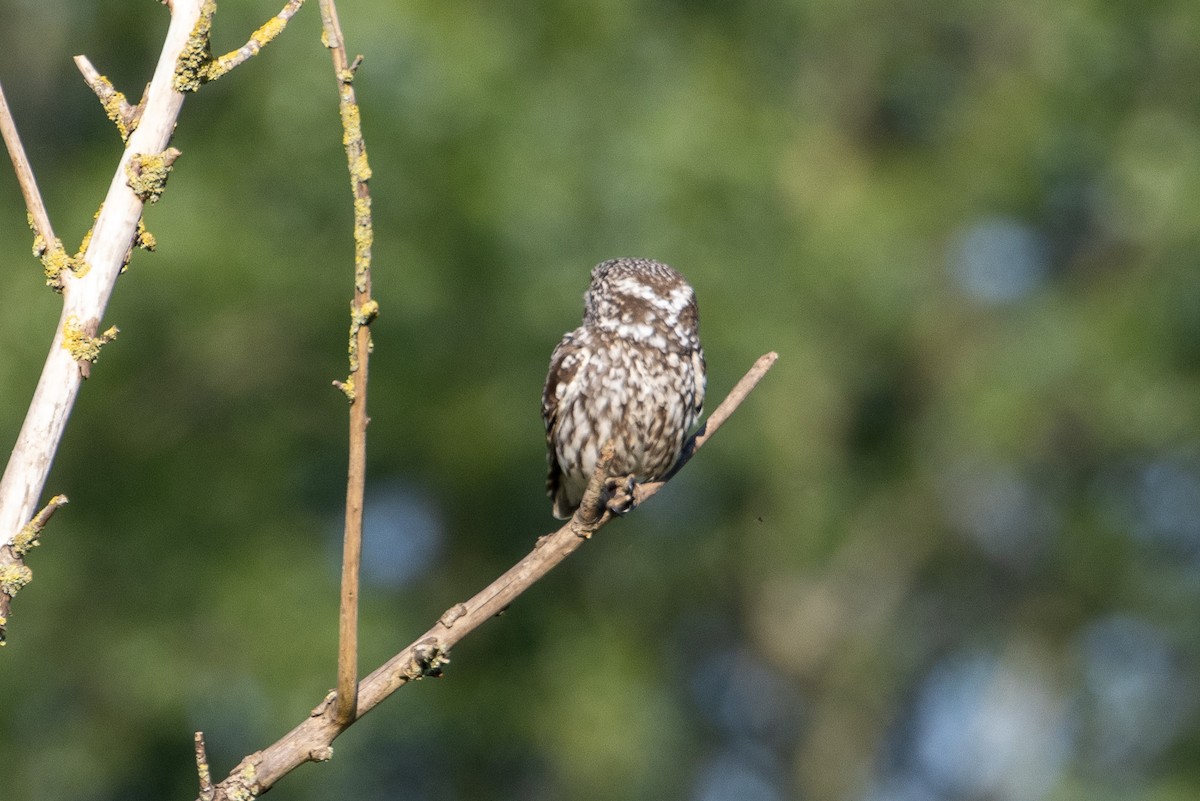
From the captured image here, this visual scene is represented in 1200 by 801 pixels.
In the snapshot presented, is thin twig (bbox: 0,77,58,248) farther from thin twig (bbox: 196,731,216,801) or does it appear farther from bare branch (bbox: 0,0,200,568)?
thin twig (bbox: 196,731,216,801)

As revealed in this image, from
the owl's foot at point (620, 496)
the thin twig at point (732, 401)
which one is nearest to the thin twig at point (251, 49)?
the thin twig at point (732, 401)

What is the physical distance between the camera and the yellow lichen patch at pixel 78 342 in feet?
8.56

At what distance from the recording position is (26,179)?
2730 mm

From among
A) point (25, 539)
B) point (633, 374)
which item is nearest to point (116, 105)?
point (25, 539)

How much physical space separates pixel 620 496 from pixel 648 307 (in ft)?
4.36

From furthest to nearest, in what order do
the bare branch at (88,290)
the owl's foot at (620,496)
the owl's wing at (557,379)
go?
the owl's wing at (557,379) → the owl's foot at (620,496) → the bare branch at (88,290)

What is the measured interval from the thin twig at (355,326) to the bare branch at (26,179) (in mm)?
531

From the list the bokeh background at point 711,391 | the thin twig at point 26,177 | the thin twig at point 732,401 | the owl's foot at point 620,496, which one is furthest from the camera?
the bokeh background at point 711,391

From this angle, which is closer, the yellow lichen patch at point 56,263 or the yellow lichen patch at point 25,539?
the yellow lichen patch at point 25,539

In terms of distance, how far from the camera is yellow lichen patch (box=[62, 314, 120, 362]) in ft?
8.56

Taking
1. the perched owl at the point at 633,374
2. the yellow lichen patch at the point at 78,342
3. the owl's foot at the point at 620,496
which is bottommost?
the yellow lichen patch at the point at 78,342

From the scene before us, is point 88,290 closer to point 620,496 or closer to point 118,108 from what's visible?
point 118,108

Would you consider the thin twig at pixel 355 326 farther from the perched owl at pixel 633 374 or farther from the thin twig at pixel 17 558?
the perched owl at pixel 633 374

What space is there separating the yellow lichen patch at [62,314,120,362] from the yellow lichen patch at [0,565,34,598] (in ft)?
1.08
